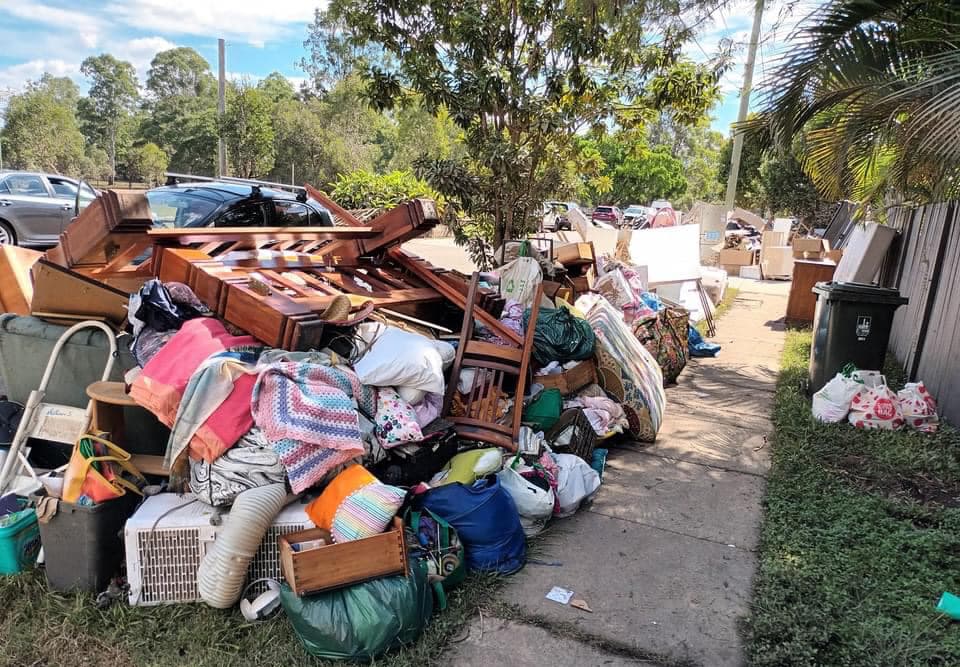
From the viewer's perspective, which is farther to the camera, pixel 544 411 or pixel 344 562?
pixel 544 411

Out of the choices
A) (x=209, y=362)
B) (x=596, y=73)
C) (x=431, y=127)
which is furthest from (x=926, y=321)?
(x=431, y=127)

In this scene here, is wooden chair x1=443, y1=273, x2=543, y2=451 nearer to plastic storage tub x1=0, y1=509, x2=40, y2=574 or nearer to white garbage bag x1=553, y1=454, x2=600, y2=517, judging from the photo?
white garbage bag x1=553, y1=454, x2=600, y2=517

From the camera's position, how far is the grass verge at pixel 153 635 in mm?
2600

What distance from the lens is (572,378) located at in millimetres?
4945

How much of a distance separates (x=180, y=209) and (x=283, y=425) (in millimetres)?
4368

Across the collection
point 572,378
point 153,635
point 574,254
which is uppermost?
point 574,254

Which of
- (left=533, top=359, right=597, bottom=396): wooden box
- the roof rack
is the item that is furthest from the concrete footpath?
the roof rack

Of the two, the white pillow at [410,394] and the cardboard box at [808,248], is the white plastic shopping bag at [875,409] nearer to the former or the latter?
the white pillow at [410,394]

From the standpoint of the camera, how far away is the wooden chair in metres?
4.04

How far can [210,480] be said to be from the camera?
307 centimetres

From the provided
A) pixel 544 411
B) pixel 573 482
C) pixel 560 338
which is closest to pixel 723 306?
pixel 560 338

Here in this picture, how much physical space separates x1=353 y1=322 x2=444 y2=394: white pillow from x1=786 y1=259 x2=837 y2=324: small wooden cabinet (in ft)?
27.2

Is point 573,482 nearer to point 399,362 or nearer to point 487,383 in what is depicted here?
point 487,383

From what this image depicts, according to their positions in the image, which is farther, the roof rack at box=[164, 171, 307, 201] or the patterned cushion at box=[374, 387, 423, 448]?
the roof rack at box=[164, 171, 307, 201]
